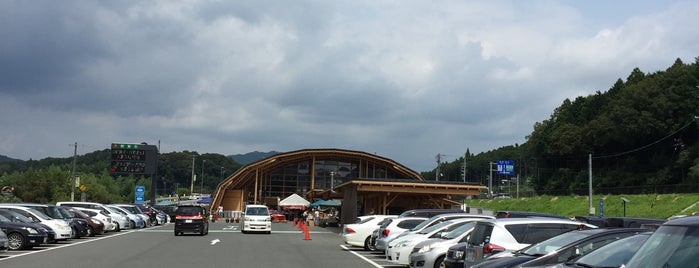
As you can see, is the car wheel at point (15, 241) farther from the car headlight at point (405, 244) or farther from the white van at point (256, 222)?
the white van at point (256, 222)

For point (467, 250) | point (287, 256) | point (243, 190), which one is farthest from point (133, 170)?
point (467, 250)

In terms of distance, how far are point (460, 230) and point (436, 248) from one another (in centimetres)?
126

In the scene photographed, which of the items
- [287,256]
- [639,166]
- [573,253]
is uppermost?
[639,166]

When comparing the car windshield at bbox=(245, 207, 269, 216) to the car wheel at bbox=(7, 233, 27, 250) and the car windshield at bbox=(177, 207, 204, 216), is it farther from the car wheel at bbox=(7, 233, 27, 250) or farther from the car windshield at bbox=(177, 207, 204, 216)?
the car wheel at bbox=(7, 233, 27, 250)

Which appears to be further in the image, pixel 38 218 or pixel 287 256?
pixel 38 218

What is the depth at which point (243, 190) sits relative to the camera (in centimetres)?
7644

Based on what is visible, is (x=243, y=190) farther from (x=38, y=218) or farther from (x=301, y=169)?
(x=38, y=218)

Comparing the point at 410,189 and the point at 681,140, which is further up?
the point at 681,140

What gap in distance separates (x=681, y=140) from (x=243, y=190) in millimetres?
55053

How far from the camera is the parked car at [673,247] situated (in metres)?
4.14

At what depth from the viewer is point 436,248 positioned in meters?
13.4

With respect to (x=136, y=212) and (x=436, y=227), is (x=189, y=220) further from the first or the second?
(x=436, y=227)

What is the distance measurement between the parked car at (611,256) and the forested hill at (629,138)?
184ft

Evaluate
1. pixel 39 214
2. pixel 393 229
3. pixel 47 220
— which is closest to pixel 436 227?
pixel 393 229
